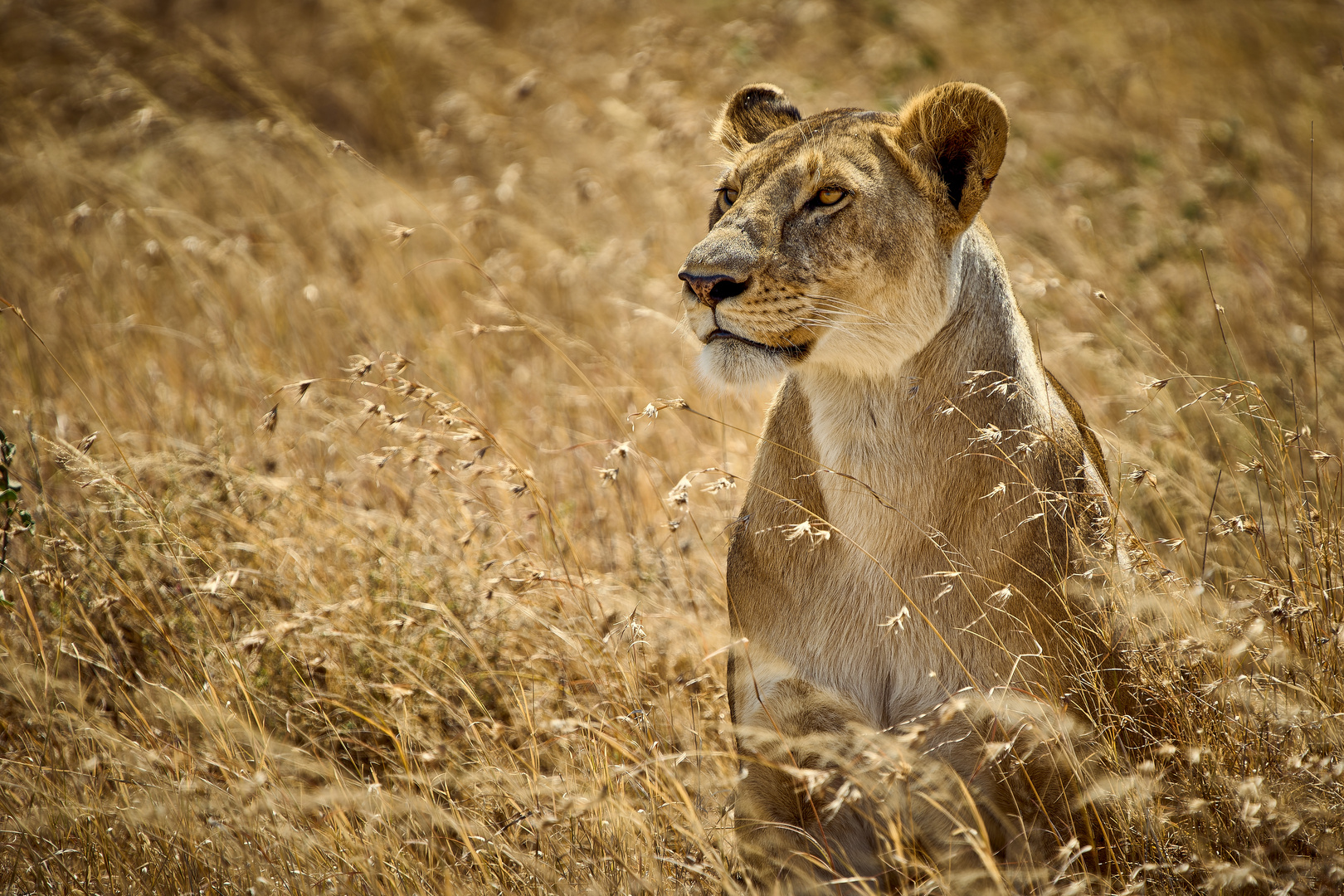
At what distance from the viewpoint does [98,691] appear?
3436 mm

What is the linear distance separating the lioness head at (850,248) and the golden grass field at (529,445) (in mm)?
461

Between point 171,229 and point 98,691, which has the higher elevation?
point 171,229

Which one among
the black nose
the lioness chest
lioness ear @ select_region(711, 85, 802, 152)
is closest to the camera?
the black nose

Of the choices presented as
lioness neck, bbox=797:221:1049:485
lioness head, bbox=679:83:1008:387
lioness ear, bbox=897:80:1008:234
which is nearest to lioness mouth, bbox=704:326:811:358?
lioness head, bbox=679:83:1008:387

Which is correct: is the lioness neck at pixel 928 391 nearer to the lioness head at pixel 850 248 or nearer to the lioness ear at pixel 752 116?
the lioness head at pixel 850 248

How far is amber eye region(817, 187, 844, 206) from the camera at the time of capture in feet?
8.65

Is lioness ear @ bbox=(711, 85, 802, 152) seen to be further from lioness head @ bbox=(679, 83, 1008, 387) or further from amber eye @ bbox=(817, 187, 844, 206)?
amber eye @ bbox=(817, 187, 844, 206)

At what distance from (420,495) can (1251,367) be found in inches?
167

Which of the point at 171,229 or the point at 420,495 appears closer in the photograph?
the point at 420,495

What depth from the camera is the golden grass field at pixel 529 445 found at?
252cm

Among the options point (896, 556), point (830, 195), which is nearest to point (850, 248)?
point (830, 195)

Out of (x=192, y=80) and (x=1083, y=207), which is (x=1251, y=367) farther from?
(x=192, y=80)

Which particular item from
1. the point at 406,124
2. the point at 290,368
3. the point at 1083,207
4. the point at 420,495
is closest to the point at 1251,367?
the point at 1083,207

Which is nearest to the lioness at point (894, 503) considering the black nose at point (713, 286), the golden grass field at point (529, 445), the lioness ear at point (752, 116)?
the black nose at point (713, 286)
